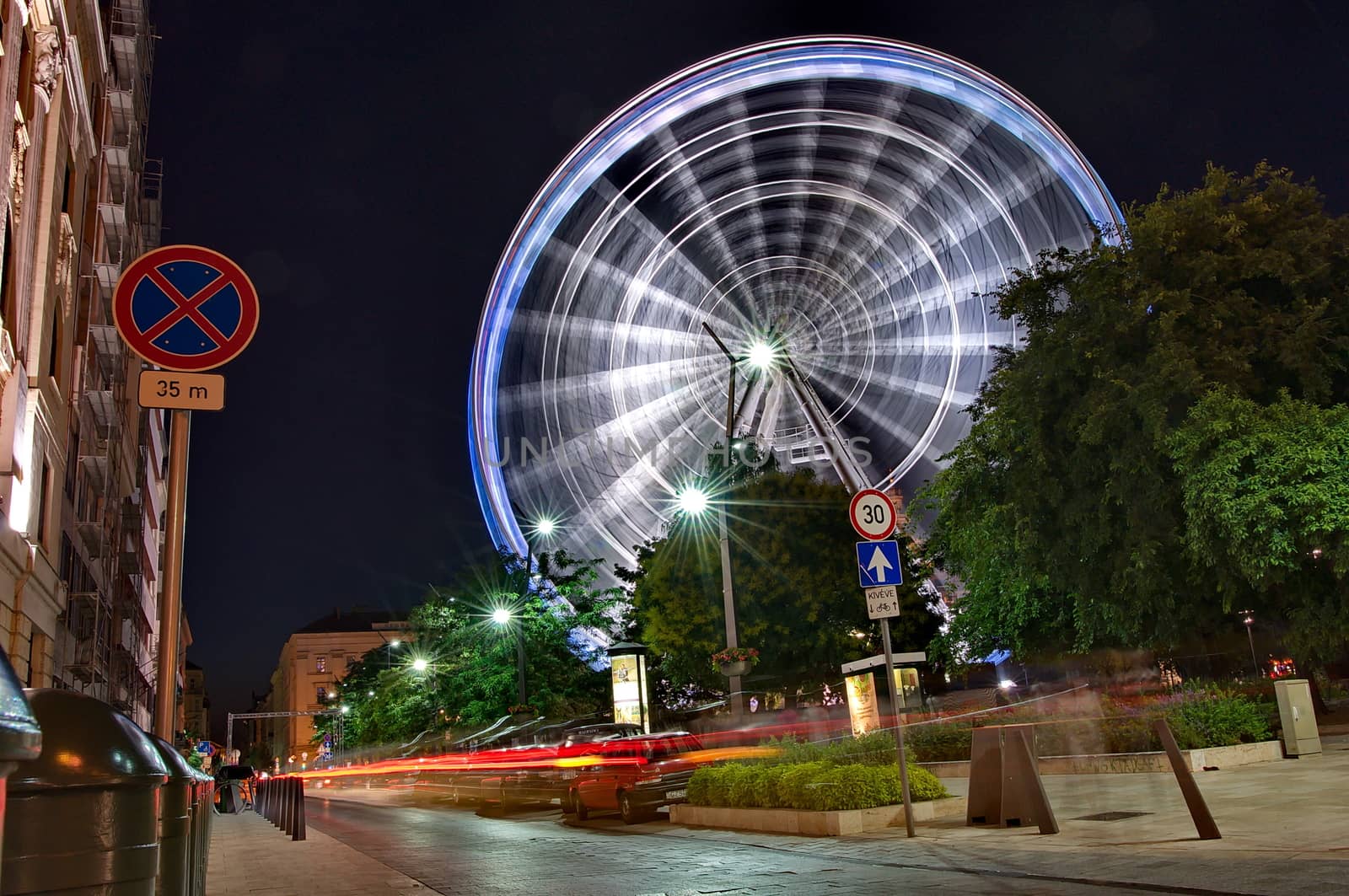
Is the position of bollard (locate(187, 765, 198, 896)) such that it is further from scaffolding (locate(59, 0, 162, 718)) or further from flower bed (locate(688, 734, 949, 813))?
scaffolding (locate(59, 0, 162, 718))

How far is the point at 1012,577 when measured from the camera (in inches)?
950

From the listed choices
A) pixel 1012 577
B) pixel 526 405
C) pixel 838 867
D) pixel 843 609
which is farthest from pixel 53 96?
pixel 843 609

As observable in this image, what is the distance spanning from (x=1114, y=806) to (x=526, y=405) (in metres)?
20.3

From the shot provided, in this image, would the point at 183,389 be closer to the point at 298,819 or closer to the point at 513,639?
the point at 298,819

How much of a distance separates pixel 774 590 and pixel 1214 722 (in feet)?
72.6

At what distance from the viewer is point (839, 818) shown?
36.9 feet

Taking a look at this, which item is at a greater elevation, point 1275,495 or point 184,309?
point 1275,495

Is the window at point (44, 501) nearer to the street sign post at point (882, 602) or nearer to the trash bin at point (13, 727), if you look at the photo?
the street sign post at point (882, 602)

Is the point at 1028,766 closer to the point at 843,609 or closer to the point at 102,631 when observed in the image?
the point at 843,609

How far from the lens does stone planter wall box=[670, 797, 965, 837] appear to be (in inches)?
444

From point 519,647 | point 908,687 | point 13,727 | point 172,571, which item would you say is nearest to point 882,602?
point 172,571

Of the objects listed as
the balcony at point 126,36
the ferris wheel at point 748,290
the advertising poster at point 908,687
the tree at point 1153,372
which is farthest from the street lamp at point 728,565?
the balcony at point 126,36

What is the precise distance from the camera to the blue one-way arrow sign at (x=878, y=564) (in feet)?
36.6

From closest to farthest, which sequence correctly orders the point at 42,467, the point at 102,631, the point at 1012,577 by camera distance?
the point at 42,467 < the point at 1012,577 < the point at 102,631
